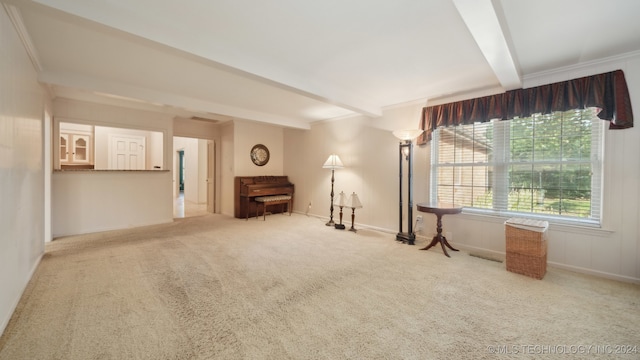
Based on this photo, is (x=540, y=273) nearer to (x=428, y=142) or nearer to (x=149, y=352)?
(x=428, y=142)

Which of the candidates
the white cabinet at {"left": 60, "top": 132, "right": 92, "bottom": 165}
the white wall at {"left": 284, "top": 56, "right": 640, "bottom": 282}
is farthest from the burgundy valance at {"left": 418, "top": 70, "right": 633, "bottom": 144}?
the white cabinet at {"left": 60, "top": 132, "right": 92, "bottom": 165}

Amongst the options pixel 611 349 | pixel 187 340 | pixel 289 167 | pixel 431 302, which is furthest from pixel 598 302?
pixel 289 167

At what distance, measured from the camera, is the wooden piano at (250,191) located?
5570 millimetres

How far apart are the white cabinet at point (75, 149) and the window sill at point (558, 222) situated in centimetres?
775

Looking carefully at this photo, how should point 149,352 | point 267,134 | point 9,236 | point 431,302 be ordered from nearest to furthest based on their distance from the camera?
point 149,352 < point 9,236 < point 431,302 < point 267,134

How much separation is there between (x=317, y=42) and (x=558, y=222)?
3453 mm

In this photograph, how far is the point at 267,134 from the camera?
20.9 ft

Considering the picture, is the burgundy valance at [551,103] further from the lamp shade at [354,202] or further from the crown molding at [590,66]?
the lamp shade at [354,202]

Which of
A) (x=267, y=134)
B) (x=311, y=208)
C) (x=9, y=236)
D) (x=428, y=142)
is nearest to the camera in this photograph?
(x=9, y=236)

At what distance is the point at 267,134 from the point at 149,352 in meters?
5.40

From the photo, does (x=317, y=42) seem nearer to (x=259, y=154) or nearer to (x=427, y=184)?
(x=427, y=184)

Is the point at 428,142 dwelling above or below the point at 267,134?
below

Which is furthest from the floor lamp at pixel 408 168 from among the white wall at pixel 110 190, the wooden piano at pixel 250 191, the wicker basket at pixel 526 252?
the white wall at pixel 110 190

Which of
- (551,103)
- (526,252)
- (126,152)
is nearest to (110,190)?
(126,152)
